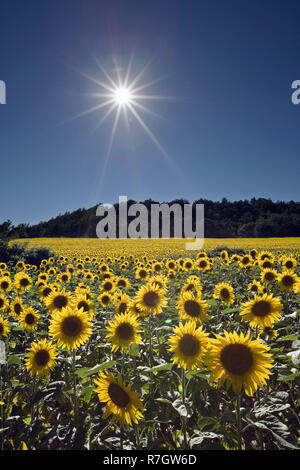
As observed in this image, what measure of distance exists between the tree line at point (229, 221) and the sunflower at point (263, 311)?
54606mm

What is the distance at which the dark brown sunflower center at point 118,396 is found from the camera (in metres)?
2.46

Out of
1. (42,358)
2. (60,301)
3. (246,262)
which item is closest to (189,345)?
(42,358)

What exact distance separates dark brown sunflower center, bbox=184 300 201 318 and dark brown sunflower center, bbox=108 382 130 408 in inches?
72.7

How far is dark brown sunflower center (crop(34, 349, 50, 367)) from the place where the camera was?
11.6 feet

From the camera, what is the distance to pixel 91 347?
4816 millimetres

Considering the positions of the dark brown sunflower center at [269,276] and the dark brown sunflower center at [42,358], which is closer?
the dark brown sunflower center at [42,358]

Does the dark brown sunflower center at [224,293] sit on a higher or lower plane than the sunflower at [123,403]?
higher

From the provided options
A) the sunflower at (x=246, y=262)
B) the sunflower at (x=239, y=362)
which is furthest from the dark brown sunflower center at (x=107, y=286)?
the sunflower at (x=246, y=262)

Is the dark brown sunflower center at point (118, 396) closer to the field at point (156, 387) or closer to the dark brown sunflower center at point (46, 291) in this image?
the field at point (156, 387)

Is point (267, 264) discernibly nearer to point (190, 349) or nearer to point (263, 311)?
point (263, 311)

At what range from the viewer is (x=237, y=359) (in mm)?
2330
